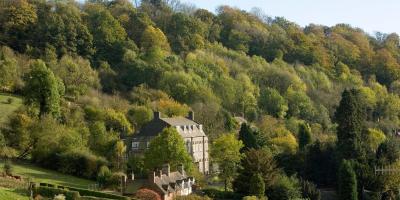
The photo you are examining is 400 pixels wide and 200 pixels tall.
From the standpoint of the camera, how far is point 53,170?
57.3 metres

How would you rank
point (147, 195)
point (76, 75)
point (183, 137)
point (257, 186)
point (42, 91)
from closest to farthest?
point (147, 195) → point (257, 186) → point (42, 91) → point (183, 137) → point (76, 75)

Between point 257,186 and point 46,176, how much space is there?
1650cm

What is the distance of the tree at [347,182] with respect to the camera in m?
60.7

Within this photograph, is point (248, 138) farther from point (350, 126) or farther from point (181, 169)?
point (181, 169)

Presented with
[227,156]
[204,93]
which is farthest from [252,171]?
[204,93]

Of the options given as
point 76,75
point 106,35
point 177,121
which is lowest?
point 177,121

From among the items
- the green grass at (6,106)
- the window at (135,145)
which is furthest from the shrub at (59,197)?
the window at (135,145)

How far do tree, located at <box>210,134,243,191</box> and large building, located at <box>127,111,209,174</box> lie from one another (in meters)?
2.09

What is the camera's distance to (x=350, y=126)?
6638 centimetres

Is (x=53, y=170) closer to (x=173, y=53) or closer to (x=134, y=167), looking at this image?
(x=134, y=167)

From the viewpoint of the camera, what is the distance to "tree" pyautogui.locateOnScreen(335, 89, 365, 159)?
215 ft

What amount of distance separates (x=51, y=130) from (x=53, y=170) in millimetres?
3688

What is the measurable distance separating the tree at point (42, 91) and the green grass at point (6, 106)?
287 centimetres

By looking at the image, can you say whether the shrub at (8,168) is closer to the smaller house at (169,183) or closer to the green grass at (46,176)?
the green grass at (46,176)
